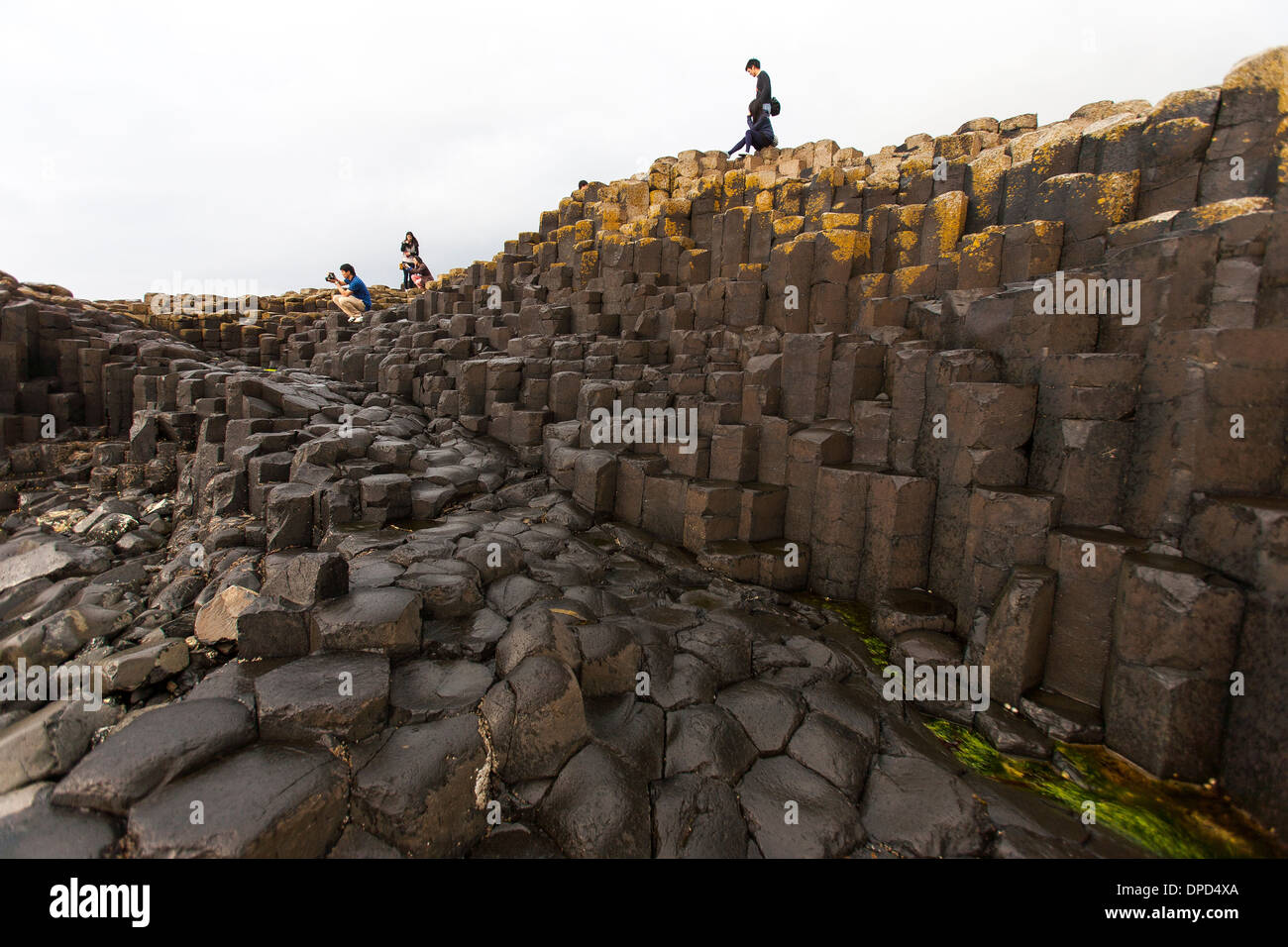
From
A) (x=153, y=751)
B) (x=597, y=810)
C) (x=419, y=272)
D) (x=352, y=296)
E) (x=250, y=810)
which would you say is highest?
(x=419, y=272)

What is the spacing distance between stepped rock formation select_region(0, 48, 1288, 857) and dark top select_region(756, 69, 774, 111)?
6.31 metres

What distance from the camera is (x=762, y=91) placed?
48.5ft

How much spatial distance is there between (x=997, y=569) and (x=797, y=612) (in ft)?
6.70

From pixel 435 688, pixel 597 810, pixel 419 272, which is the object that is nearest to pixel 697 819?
pixel 597 810

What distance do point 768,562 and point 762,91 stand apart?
14067mm

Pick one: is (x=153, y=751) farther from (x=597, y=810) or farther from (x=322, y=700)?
(x=597, y=810)

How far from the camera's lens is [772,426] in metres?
7.14

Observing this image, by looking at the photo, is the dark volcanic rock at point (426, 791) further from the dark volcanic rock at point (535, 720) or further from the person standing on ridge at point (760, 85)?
the person standing on ridge at point (760, 85)

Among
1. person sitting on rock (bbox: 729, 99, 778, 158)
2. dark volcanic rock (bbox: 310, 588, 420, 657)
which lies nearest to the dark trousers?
person sitting on rock (bbox: 729, 99, 778, 158)

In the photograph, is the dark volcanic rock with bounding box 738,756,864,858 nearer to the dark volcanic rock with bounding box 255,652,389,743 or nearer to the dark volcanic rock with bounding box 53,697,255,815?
the dark volcanic rock with bounding box 255,652,389,743

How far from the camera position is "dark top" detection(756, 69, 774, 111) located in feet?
48.1

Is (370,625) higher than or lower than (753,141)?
lower
